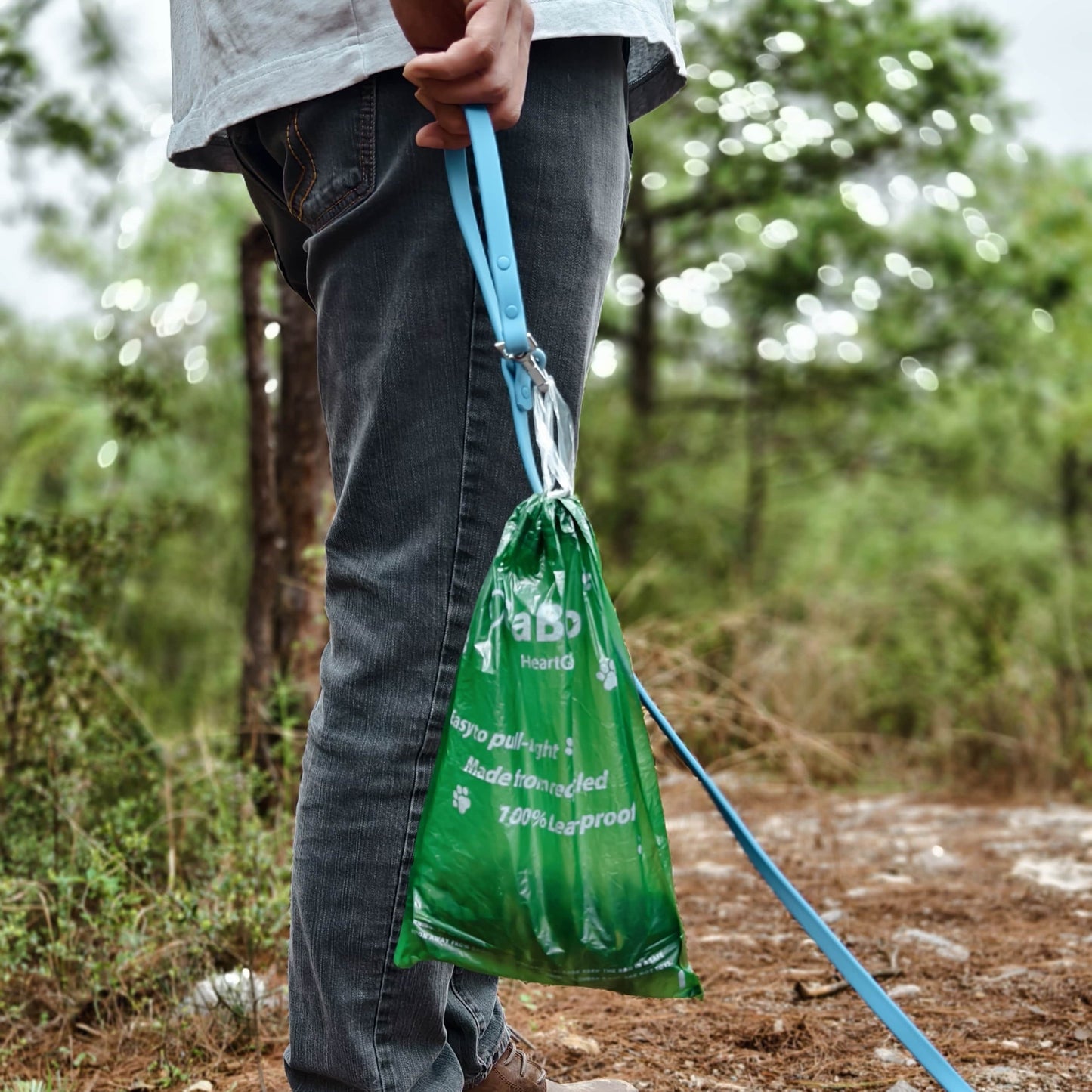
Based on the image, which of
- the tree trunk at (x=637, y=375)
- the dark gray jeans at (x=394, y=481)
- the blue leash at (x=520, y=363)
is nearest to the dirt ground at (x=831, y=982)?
the dark gray jeans at (x=394, y=481)

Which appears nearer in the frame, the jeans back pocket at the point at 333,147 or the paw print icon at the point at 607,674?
the paw print icon at the point at 607,674

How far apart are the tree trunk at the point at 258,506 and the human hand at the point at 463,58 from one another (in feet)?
6.80

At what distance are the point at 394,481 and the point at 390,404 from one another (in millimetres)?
76

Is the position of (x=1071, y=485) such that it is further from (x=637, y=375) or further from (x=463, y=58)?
(x=463, y=58)

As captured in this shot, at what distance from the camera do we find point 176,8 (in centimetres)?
137

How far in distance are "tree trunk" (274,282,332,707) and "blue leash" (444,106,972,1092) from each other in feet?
6.72

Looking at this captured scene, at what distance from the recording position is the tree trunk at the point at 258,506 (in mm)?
3135

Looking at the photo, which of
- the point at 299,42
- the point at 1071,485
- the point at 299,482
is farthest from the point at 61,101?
the point at 1071,485

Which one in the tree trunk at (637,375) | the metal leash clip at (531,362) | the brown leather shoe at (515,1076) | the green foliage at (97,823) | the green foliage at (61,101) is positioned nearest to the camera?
the metal leash clip at (531,362)

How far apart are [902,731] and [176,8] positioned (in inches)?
210

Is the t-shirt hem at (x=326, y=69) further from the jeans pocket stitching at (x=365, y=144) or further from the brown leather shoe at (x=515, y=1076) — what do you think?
the brown leather shoe at (x=515, y=1076)

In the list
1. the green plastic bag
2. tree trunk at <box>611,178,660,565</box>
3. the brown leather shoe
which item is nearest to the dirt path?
the brown leather shoe

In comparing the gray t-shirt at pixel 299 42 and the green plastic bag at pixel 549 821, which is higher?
the gray t-shirt at pixel 299 42

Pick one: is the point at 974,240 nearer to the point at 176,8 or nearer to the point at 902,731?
the point at 902,731
